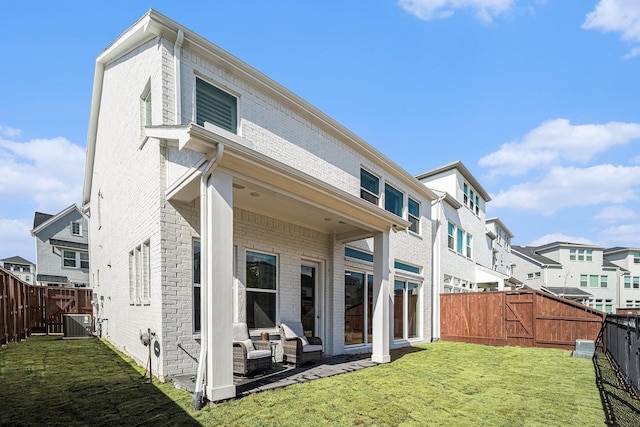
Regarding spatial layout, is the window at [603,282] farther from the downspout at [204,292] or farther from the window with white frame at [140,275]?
the downspout at [204,292]

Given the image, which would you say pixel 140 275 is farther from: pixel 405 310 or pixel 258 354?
pixel 405 310

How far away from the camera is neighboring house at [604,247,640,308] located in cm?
3875

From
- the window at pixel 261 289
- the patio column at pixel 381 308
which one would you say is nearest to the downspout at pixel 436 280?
the patio column at pixel 381 308

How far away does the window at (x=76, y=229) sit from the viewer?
91.1ft

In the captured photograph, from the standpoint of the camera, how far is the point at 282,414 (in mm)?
5012

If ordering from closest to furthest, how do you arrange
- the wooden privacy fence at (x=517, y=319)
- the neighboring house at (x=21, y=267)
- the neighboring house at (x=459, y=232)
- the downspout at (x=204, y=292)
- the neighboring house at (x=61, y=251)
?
1. the downspout at (x=204, y=292)
2. the wooden privacy fence at (x=517, y=319)
3. the neighboring house at (x=459, y=232)
4. the neighboring house at (x=61, y=251)
5. the neighboring house at (x=21, y=267)

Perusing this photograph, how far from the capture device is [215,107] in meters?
7.93

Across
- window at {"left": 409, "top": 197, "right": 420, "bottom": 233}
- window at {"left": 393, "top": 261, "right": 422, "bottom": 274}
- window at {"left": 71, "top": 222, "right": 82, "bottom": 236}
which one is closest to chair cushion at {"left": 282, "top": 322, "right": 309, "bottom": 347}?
window at {"left": 393, "top": 261, "right": 422, "bottom": 274}

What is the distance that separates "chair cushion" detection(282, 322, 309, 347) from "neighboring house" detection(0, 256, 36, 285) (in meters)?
40.2

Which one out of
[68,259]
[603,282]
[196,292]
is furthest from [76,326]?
[603,282]

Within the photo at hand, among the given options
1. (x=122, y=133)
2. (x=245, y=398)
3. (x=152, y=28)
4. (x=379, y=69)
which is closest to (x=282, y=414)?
(x=245, y=398)

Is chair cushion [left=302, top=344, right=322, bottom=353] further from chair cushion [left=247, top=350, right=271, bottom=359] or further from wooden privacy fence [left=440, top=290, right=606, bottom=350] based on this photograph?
wooden privacy fence [left=440, top=290, right=606, bottom=350]

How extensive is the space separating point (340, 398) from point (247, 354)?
182 cm

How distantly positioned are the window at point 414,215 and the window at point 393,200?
0.82m
